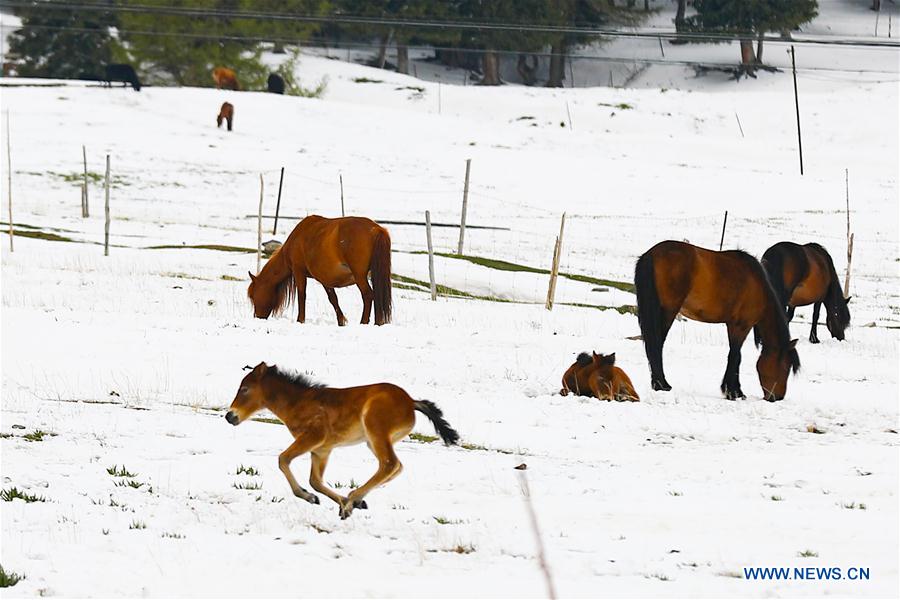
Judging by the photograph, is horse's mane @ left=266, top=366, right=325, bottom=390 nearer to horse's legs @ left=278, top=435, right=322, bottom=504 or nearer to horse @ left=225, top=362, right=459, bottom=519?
horse @ left=225, top=362, right=459, bottom=519

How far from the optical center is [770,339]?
11.9m

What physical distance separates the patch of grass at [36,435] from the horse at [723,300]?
5.66 m

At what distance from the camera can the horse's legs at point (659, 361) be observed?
11.9m

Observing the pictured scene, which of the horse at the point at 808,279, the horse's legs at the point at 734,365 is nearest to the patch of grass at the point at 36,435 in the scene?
the horse's legs at the point at 734,365

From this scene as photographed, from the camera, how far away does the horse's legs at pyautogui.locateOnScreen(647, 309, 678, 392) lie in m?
Result: 11.9

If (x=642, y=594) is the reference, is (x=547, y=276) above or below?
below

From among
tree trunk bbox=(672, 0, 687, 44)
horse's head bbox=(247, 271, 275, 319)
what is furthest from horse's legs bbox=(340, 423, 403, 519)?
tree trunk bbox=(672, 0, 687, 44)

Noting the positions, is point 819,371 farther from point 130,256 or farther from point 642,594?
point 130,256

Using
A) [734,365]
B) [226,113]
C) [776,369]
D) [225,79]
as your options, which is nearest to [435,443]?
[734,365]

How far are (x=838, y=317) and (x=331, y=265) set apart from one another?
7312mm

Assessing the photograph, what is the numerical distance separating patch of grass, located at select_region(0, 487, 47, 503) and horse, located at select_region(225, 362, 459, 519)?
1455 mm

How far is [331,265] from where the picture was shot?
53.6ft

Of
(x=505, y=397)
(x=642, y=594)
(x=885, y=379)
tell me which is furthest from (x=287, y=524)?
(x=885, y=379)

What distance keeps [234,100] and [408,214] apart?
2389 centimetres
